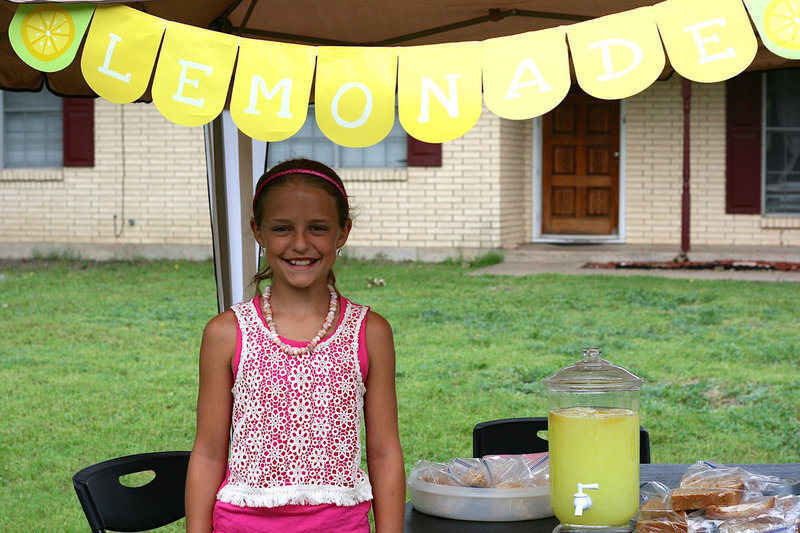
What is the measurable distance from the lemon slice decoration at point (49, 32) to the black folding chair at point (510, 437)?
1704mm

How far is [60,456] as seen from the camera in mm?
5809

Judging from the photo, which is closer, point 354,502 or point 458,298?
point 354,502

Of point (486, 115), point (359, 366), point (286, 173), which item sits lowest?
point (359, 366)

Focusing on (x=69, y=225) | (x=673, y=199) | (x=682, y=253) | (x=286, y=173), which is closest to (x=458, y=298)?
(x=682, y=253)

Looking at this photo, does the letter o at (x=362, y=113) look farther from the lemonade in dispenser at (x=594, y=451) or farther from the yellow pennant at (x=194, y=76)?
the lemonade in dispenser at (x=594, y=451)

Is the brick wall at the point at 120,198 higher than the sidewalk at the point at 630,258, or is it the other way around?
the brick wall at the point at 120,198

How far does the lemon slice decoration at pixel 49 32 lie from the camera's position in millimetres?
2223

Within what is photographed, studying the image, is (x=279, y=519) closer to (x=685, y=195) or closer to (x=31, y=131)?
(x=685, y=195)

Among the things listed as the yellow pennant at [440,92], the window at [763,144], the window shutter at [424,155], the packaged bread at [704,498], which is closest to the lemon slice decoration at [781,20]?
the yellow pennant at [440,92]

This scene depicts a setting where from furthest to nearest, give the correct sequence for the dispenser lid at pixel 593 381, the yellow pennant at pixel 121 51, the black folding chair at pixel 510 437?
the black folding chair at pixel 510 437, the yellow pennant at pixel 121 51, the dispenser lid at pixel 593 381

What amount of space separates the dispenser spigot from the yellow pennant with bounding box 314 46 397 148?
0.78 meters

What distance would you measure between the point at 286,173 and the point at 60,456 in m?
3.94


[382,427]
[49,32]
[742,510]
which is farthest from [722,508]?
[49,32]

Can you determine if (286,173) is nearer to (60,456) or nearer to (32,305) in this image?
(60,456)
